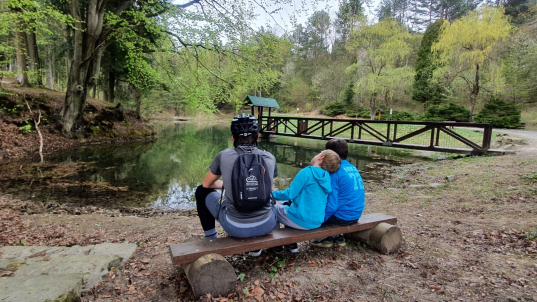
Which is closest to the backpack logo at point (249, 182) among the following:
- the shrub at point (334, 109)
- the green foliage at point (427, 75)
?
the green foliage at point (427, 75)

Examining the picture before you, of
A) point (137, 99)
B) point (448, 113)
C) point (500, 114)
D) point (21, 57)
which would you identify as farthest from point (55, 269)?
point (448, 113)

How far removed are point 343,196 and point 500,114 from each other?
25.0m

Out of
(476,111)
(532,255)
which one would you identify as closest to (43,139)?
(532,255)

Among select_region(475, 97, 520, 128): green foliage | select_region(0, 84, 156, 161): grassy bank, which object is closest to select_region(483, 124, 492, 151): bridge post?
select_region(475, 97, 520, 128): green foliage

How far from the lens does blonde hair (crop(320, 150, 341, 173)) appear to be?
2.47 meters

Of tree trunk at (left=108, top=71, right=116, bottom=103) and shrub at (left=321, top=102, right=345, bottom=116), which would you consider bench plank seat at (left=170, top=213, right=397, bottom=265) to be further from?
shrub at (left=321, top=102, right=345, bottom=116)

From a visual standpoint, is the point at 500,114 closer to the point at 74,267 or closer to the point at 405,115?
the point at 405,115

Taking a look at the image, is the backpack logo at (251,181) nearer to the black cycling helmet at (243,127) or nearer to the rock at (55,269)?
the black cycling helmet at (243,127)

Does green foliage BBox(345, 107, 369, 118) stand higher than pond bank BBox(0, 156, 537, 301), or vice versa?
green foliage BBox(345, 107, 369, 118)

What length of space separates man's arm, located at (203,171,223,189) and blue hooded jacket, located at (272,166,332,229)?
667 mm

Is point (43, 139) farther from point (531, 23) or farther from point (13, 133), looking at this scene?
point (531, 23)

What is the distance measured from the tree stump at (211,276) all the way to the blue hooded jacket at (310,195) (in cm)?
79

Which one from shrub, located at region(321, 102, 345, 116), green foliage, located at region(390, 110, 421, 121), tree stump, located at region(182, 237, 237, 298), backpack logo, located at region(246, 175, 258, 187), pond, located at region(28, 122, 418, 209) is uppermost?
shrub, located at region(321, 102, 345, 116)

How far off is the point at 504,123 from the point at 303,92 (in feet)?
80.2
